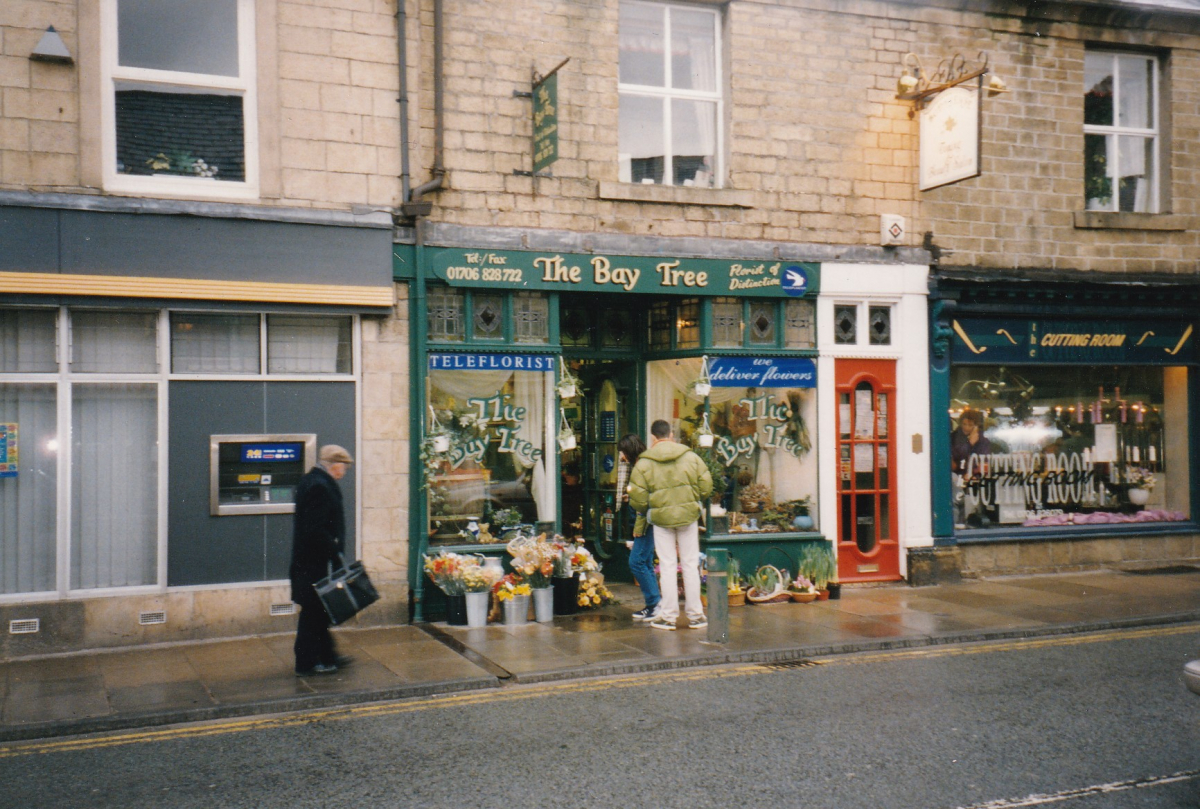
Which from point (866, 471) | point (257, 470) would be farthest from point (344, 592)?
point (866, 471)

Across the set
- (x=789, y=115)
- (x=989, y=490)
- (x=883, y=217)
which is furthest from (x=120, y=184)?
(x=989, y=490)

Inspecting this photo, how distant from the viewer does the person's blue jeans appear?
1055 centimetres

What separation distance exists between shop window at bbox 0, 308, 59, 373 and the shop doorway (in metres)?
5.70

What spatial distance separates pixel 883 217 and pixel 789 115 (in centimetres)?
172

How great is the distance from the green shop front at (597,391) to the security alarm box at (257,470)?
47.1 inches

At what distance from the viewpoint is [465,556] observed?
10641mm

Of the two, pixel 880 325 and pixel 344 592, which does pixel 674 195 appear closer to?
pixel 880 325

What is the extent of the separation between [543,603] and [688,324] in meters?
3.83

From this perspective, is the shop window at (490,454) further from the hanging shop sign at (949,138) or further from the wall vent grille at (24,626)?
the hanging shop sign at (949,138)

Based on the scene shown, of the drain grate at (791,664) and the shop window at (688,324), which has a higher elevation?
the shop window at (688,324)

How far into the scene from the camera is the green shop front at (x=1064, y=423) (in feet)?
43.7

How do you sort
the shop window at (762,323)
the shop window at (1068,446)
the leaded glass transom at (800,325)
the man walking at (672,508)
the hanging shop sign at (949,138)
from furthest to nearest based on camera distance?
1. the shop window at (1068,446)
2. the leaded glass transom at (800,325)
3. the shop window at (762,323)
4. the hanging shop sign at (949,138)
5. the man walking at (672,508)

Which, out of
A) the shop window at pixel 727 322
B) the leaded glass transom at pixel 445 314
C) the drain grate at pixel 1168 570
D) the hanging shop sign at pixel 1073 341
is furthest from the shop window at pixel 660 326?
the drain grate at pixel 1168 570

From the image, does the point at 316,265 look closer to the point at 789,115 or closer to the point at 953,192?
the point at 789,115
